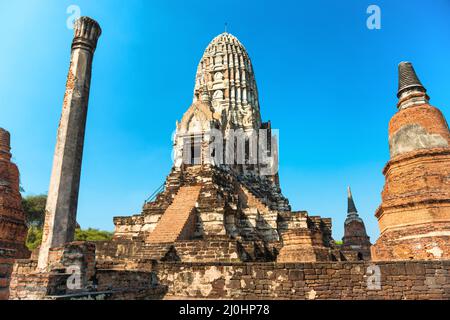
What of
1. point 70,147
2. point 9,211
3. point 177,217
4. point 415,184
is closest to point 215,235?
point 177,217

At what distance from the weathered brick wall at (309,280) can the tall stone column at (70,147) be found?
129 inches

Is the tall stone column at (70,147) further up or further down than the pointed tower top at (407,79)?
further down

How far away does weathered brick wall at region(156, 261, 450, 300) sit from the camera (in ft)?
23.4

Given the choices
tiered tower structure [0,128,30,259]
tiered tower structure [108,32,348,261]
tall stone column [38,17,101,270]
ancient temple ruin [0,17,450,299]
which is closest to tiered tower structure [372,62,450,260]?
ancient temple ruin [0,17,450,299]

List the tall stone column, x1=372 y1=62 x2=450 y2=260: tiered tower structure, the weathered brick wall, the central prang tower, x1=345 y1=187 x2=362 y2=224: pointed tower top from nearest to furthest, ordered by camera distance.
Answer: the tall stone column, the weathered brick wall, x1=372 y1=62 x2=450 y2=260: tiered tower structure, the central prang tower, x1=345 y1=187 x2=362 y2=224: pointed tower top

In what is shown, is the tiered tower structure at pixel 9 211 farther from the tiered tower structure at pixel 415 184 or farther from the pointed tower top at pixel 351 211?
the pointed tower top at pixel 351 211

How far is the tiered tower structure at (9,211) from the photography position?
10820 millimetres

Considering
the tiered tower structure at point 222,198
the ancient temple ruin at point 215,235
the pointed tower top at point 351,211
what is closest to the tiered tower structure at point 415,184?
the ancient temple ruin at point 215,235

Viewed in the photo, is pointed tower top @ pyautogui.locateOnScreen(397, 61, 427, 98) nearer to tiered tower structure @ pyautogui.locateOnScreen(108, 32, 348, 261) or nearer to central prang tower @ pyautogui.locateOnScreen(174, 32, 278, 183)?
tiered tower structure @ pyautogui.locateOnScreen(108, 32, 348, 261)

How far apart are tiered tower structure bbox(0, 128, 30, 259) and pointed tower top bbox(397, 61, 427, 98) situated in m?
15.0
